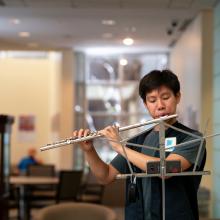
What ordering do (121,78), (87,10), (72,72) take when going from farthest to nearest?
1. (121,78)
2. (72,72)
3. (87,10)

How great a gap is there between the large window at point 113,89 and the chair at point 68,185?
14.4 ft

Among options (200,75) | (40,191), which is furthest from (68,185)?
(200,75)

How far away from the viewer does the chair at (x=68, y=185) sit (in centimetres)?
812

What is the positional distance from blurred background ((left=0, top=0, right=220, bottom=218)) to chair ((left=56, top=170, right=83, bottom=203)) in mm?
1267

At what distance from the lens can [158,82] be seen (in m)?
2.04

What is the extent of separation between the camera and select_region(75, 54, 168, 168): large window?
1271 centimetres

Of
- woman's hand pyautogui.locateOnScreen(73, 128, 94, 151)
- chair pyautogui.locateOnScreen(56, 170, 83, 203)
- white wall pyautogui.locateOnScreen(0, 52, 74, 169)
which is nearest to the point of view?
woman's hand pyautogui.locateOnScreen(73, 128, 94, 151)

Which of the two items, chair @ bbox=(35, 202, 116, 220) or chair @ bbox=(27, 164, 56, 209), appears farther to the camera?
chair @ bbox=(27, 164, 56, 209)

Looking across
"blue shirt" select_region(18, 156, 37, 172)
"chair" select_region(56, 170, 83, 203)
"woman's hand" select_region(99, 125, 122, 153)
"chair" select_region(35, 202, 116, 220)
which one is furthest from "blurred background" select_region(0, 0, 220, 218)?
"woman's hand" select_region(99, 125, 122, 153)

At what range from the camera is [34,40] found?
10.8 metres

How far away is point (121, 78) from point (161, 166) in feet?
36.2

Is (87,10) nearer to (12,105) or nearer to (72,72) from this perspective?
(72,72)

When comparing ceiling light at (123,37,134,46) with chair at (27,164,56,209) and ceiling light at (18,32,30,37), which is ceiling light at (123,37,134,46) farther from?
chair at (27,164,56,209)

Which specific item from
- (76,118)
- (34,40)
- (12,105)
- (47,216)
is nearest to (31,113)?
(12,105)
